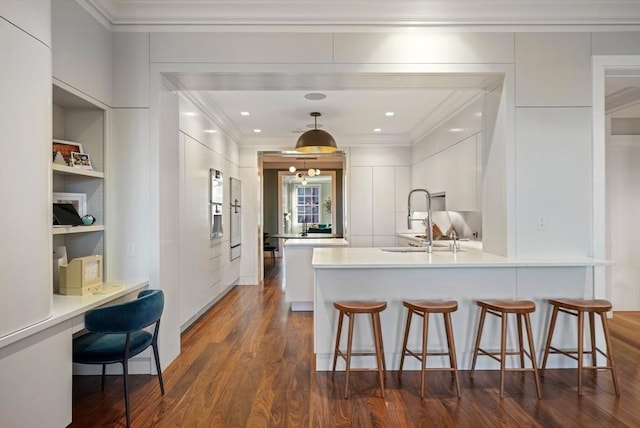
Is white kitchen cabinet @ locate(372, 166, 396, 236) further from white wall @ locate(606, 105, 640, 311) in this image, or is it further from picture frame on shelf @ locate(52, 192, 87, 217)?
picture frame on shelf @ locate(52, 192, 87, 217)

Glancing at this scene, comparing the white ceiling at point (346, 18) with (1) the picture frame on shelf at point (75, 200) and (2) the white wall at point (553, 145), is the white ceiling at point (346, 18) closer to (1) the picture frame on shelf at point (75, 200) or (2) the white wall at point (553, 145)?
(2) the white wall at point (553, 145)

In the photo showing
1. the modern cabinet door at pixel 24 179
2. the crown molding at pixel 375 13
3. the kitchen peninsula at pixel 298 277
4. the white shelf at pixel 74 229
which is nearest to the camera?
the modern cabinet door at pixel 24 179

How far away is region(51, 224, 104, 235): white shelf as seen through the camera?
242 centimetres

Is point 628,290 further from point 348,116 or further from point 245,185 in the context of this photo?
point 245,185

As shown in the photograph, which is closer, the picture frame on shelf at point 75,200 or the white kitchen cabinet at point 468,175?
the picture frame on shelf at point 75,200

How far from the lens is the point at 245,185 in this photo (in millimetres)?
6875

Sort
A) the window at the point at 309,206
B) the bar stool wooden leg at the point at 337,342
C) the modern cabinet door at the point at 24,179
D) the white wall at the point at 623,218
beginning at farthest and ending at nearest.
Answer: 1. the window at the point at 309,206
2. the white wall at the point at 623,218
3. the bar stool wooden leg at the point at 337,342
4. the modern cabinet door at the point at 24,179

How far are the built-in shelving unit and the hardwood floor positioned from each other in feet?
3.43

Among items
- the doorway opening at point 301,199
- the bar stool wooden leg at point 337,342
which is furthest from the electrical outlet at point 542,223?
the doorway opening at point 301,199

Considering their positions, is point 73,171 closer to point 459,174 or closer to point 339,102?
point 339,102

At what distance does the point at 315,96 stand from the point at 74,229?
2.93 m

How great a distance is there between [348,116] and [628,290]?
4209 millimetres

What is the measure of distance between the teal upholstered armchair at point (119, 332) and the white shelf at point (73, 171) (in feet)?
3.04

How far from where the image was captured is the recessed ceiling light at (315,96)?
4445 mm
